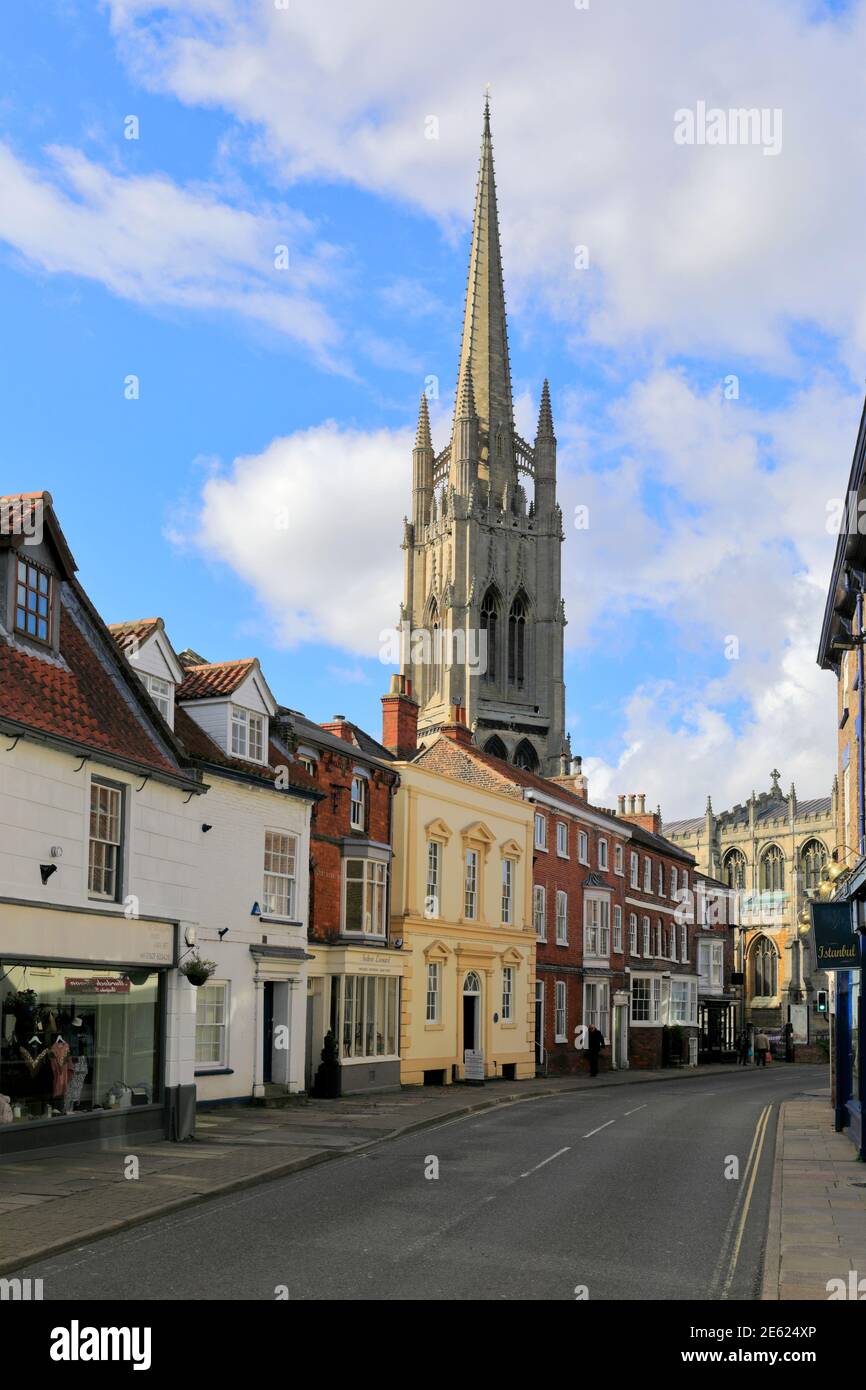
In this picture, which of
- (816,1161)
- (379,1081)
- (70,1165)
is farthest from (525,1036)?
(70,1165)

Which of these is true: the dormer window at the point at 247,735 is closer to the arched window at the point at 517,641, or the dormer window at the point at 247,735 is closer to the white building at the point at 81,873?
the white building at the point at 81,873

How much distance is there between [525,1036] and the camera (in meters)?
45.6

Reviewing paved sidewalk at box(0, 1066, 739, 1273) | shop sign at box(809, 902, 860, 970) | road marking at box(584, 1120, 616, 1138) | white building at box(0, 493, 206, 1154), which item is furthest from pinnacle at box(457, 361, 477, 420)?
shop sign at box(809, 902, 860, 970)

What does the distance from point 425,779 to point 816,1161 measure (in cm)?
Answer: 1851

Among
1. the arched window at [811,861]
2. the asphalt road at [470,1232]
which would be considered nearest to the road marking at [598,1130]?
the asphalt road at [470,1232]

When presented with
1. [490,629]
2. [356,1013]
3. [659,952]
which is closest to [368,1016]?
[356,1013]

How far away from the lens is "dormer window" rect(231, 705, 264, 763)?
95.8 feet

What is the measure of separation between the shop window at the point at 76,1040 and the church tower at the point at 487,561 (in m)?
89.5

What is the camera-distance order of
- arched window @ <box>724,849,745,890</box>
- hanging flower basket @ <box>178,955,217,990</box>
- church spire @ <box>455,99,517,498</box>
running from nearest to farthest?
hanging flower basket @ <box>178,955,217,990</box>
arched window @ <box>724,849,745,890</box>
church spire @ <box>455,99,517,498</box>

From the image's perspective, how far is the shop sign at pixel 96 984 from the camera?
19938mm

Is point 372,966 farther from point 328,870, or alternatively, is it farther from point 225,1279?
point 225,1279

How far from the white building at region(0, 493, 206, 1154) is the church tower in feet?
290

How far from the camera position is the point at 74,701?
20.7 meters

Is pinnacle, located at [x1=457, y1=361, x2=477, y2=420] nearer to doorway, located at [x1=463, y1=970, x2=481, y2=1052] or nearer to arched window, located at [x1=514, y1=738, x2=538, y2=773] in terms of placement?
arched window, located at [x1=514, y1=738, x2=538, y2=773]
